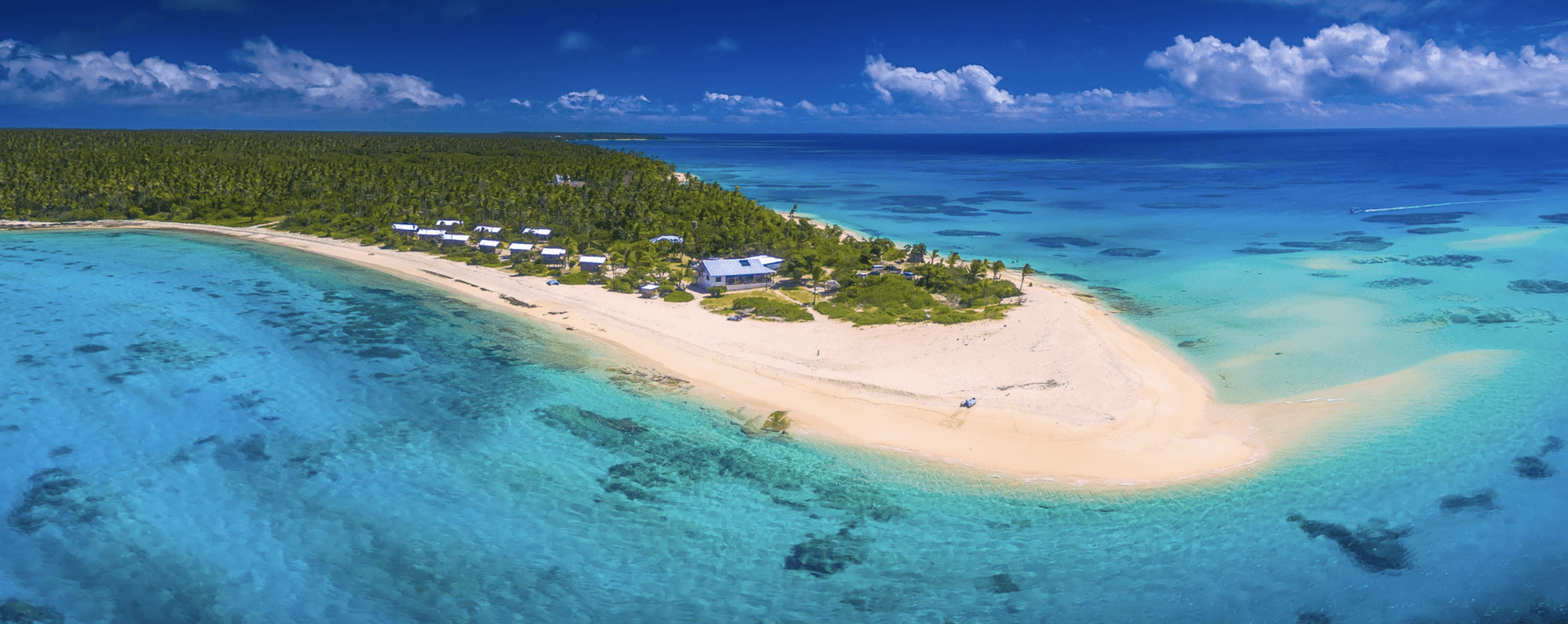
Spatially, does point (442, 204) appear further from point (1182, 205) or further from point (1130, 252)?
point (1182, 205)

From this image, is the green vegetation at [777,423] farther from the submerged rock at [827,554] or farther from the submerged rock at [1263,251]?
the submerged rock at [1263,251]

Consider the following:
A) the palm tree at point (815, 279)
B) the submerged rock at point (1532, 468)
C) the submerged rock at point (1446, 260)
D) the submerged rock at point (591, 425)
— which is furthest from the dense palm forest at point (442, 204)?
the submerged rock at point (1446, 260)

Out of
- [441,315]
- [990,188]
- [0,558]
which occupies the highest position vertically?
[990,188]

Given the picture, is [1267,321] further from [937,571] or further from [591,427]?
[591,427]

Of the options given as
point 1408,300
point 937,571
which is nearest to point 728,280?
point 937,571

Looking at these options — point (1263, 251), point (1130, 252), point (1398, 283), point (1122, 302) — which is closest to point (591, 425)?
point (1122, 302)
